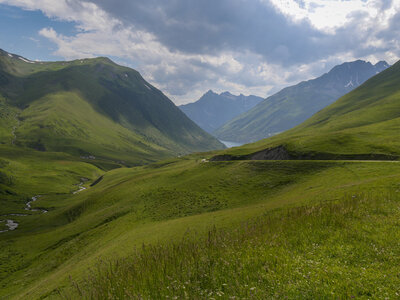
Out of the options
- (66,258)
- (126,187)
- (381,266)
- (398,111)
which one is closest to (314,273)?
(381,266)

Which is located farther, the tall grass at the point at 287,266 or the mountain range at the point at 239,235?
the mountain range at the point at 239,235

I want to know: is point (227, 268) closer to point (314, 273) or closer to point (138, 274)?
point (314, 273)

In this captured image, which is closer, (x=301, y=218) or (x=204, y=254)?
(x=204, y=254)

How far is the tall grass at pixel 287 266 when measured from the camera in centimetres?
679

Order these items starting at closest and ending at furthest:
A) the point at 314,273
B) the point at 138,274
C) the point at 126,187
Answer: the point at 314,273, the point at 138,274, the point at 126,187

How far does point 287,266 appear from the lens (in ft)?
26.9

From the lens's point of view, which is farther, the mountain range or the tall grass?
the mountain range

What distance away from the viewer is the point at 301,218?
43.4 feet

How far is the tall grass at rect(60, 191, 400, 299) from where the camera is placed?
22.3ft

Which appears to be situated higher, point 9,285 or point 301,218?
point 301,218

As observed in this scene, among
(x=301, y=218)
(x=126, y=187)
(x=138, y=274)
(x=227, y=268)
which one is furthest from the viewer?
(x=126, y=187)

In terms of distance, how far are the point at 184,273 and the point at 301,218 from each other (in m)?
7.83

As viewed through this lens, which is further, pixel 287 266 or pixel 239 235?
pixel 239 235

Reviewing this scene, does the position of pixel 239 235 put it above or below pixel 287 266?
below
